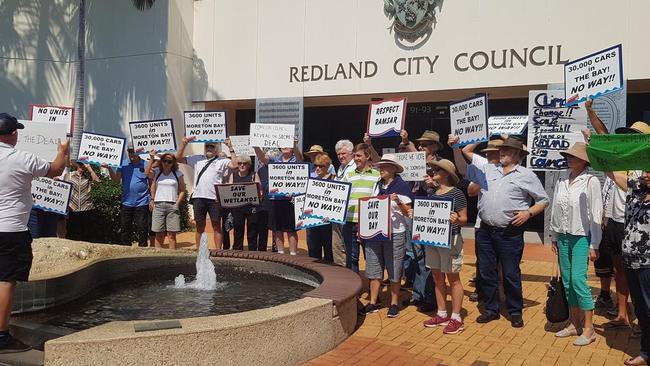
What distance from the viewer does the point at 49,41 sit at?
1806cm

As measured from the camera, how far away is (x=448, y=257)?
603 cm

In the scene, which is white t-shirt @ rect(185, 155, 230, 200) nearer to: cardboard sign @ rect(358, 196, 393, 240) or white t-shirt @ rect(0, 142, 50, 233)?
cardboard sign @ rect(358, 196, 393, 240)

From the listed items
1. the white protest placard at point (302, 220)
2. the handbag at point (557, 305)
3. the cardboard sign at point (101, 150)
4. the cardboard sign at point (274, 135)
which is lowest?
the handbag at point (557, 305)

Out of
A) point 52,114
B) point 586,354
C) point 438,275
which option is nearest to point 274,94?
point 52,114

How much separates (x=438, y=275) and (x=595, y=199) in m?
1.73

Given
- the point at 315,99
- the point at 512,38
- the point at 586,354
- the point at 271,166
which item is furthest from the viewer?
the point at 315,99

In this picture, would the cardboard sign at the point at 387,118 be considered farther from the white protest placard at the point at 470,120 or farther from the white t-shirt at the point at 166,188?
the white t-shirt at the point at 166,188

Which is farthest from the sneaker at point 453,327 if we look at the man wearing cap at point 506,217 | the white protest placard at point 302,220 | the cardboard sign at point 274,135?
the cardboard sign at point 274,135

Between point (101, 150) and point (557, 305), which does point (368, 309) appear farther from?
point (101, 150)

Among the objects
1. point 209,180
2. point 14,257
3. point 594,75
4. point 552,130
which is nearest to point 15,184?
point 14,257

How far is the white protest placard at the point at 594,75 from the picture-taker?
622 centimetres

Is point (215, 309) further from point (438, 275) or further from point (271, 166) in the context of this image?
point (271, 166)

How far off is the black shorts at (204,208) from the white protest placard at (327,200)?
106 inches

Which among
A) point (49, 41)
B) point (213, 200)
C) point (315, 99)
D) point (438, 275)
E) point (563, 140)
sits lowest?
point (438, 275)
